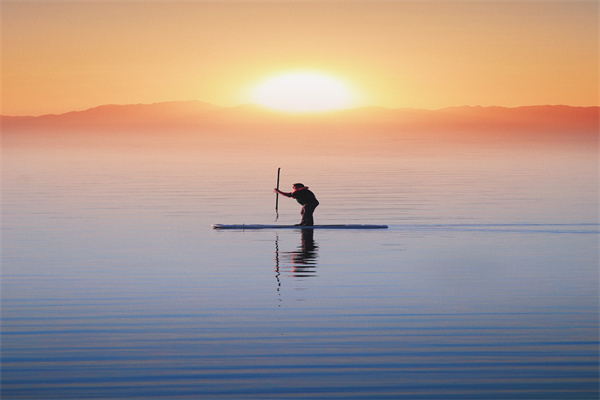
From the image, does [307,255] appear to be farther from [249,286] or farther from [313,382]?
[313,382]

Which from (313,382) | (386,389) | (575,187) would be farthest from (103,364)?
(575,187)

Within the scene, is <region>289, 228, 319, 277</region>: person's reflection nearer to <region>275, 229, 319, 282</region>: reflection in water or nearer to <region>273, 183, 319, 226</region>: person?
<region>275, 229, 319, 282</region>: reflection in water

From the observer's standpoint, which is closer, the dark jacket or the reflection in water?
the reflection in water

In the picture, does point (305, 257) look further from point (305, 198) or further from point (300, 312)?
point (300, 312)

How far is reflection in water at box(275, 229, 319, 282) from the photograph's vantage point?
21.5 meters

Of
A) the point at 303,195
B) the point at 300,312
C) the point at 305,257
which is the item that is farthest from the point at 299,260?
the point at 300,312

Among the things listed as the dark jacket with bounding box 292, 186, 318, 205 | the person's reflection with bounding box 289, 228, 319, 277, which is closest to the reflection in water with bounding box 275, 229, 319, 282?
the person's reflection with bounding box 289, 228, 319, 277

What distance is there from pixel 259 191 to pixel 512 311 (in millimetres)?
44724

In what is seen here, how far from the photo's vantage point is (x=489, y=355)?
1344cm

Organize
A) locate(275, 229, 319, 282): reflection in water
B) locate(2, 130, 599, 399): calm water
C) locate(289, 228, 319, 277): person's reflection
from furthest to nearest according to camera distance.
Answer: locate(289, 228, 319, 277): person's reflection
locate(275, 229, 319, 282): reflection in water
locate(2, 130, 599, 399): calm water

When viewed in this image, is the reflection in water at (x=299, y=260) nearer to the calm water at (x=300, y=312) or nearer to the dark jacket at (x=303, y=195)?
the calm water at (x=300, y=312)

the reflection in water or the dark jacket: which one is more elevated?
the dark jacket

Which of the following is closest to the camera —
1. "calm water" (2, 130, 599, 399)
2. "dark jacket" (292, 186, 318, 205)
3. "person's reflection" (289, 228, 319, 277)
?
"calm water" (2, 130, 599, 399)

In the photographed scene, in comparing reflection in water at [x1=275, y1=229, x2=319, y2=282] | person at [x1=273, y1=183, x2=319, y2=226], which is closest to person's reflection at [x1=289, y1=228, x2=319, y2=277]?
reflection in water at [x1=275, y1=229, x2=319, y2=282]
